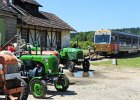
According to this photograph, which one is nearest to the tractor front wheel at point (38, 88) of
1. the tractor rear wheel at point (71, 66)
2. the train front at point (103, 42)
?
the tractor rear wheel at point (71, 66)

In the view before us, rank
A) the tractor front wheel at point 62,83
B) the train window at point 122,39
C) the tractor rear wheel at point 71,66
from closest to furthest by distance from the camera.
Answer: the tractor front wheel at point 62,83, the tractor rear wheel at point 71,66, the train window at point 122,39

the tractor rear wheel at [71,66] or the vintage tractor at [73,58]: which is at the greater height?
the vintage tractor at [73,58]

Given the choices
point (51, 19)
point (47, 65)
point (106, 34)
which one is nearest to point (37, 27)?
point (51, 19)

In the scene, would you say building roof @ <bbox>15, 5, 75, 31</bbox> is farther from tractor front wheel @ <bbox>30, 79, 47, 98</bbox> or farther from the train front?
tractor front wheel @ <bbox>30, 79, 47, 98</bbox>

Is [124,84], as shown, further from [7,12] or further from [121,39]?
[121,39]

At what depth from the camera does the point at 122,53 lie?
44844mm

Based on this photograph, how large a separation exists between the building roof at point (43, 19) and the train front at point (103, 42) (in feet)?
11.0

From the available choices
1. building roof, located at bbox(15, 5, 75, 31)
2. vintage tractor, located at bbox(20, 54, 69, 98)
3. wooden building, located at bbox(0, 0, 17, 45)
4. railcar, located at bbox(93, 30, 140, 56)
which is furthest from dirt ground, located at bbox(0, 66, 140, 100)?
railcar, located at bbox(93, 30, 140, 56)

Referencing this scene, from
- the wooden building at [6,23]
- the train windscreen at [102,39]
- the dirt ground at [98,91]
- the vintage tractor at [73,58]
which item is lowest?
the dirt ground at [98,91]

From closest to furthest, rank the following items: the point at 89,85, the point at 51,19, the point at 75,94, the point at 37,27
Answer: the point at 75,94 → the point at 89,85 → the point at 37,27 → the point at 51,19

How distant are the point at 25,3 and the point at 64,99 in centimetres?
2544

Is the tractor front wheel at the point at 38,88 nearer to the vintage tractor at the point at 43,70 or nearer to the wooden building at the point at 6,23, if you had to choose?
the vintage tractor at the point at 43,70

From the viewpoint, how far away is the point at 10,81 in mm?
9766

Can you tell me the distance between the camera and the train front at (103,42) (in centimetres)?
3869
